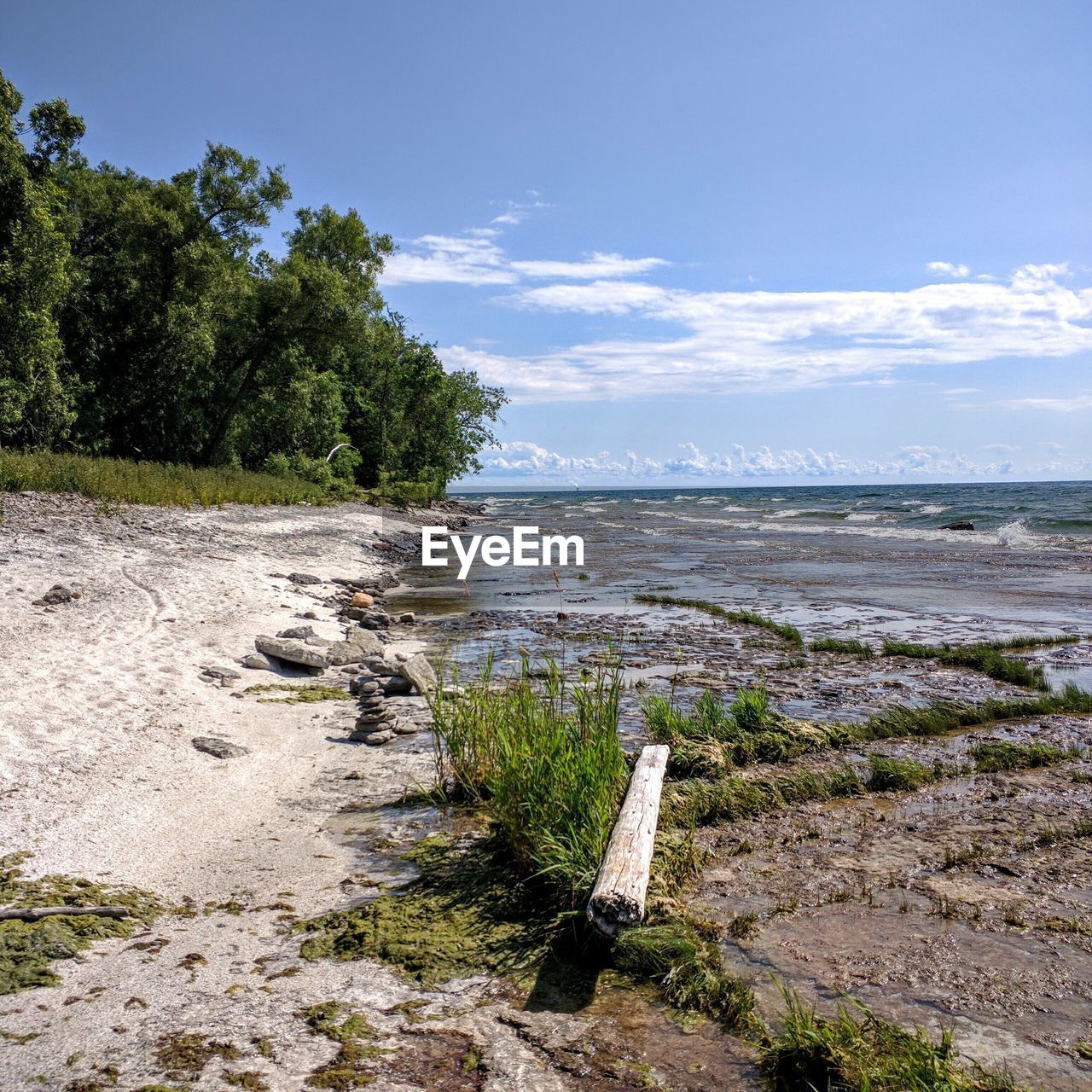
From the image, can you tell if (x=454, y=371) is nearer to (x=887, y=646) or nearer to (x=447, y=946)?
(x=887, y=646)

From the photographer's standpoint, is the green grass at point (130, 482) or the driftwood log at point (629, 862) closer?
the driftwood log at point (629, 862)

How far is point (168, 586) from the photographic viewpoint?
38.4 feet

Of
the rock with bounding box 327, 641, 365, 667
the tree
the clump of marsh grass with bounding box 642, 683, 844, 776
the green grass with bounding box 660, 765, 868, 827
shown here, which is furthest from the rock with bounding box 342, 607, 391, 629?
the tree

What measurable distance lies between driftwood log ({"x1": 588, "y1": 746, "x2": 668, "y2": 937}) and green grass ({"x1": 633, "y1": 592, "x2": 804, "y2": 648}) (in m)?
7.56

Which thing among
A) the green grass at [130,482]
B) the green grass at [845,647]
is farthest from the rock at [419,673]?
the green grass at [130,482]

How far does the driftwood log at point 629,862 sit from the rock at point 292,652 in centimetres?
569

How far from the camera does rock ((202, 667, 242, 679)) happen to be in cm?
854

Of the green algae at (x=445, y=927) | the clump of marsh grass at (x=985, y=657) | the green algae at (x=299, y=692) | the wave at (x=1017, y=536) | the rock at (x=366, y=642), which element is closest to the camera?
the green algae at (x=445, y=927)

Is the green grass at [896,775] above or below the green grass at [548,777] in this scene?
below

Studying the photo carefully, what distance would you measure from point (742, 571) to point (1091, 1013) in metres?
20.4

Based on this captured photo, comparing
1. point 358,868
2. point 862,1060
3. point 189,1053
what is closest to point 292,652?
point 358,868

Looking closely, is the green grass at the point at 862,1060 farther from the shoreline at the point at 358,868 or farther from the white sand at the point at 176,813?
the white sand at the point at 176,813

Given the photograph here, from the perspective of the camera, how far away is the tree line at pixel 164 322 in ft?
80.6

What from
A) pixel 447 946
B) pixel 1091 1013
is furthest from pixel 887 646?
pixel 447 946
